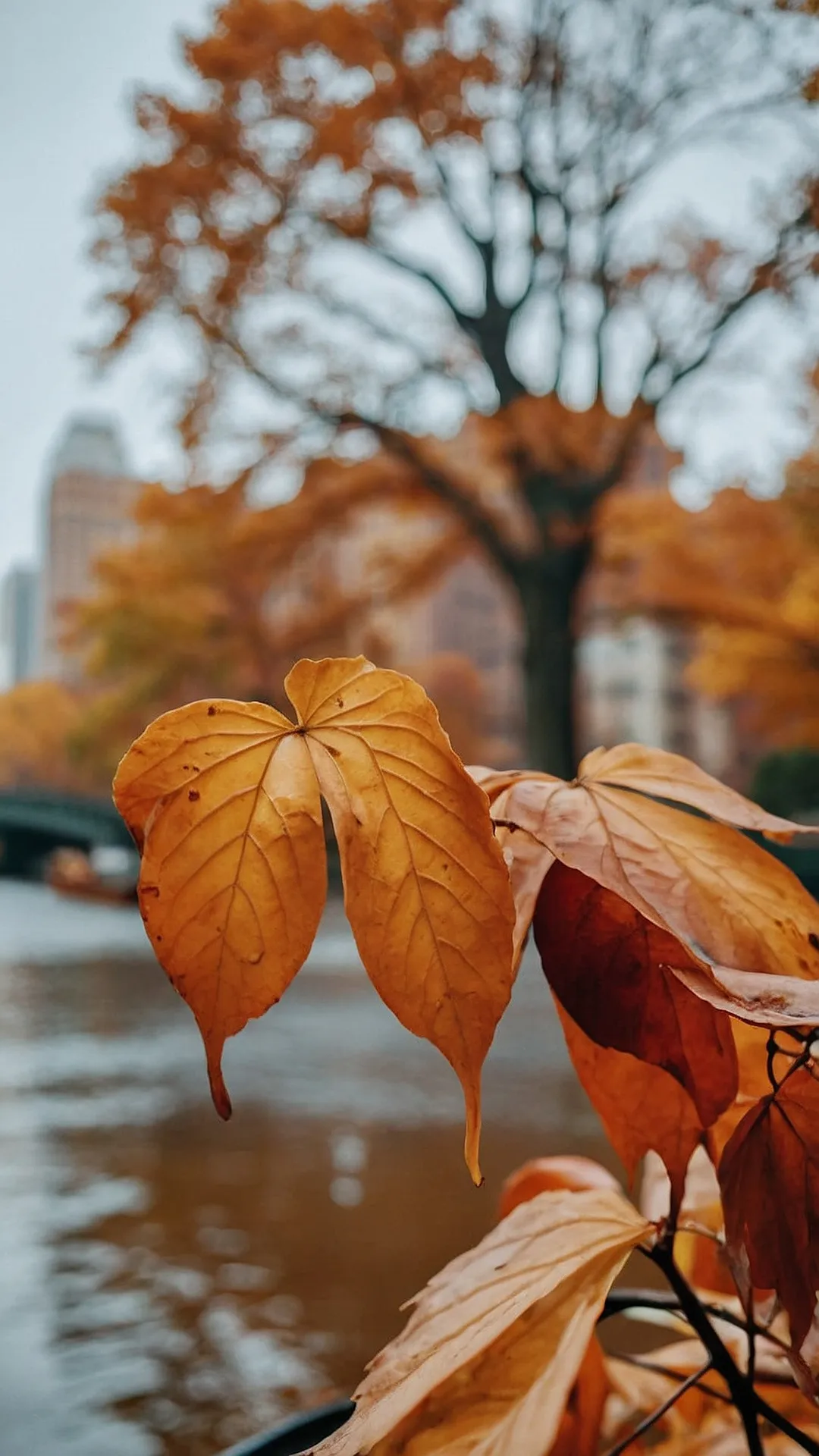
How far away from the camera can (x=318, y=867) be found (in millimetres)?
152

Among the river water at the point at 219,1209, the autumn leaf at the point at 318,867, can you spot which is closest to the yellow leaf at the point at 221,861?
the autumn leaf at the point at 318,867

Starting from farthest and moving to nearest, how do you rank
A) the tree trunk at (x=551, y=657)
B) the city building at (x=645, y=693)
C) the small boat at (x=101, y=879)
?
the city building at (x=645, y=693) → the small boat at (x=101, y=879) → the tree trunk at (x=551, y=657)

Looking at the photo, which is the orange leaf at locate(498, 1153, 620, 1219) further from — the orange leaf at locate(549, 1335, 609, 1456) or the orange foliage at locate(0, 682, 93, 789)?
the orange foliage at locate(0, 682, 93, 789)

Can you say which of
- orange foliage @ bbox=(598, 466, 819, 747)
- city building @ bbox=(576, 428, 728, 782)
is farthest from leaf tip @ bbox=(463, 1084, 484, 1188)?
city building @ bbox=(576, 428, 728, 782)

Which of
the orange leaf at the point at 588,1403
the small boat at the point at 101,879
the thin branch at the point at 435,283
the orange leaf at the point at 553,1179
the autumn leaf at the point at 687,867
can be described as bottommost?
the small boat at the point at 101,879

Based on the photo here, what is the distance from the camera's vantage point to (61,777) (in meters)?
17.1

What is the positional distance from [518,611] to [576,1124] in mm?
4835

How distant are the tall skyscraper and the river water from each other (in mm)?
17218

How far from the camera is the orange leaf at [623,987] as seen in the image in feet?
0.57

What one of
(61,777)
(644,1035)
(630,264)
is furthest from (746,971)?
(61,777)

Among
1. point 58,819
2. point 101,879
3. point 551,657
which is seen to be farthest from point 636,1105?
point 58,819

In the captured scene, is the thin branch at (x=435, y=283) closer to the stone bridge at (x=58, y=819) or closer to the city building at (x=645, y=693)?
the stone bridge at (x=58, y=819)

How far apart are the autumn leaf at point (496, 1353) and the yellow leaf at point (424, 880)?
0.12ft

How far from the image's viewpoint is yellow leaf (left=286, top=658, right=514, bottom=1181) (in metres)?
0.15
